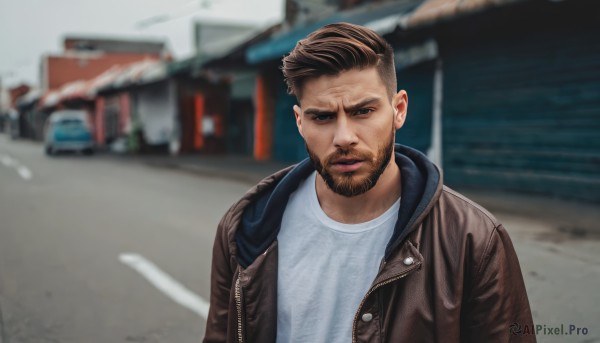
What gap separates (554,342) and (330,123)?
273 cm

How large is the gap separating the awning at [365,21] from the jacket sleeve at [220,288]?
10012 mm

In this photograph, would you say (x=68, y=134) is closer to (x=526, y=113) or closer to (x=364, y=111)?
(x=526, y=113)

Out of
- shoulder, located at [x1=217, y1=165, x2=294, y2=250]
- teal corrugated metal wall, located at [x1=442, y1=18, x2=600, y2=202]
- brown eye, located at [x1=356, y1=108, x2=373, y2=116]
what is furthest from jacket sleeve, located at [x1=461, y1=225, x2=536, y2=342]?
teal corrugated metal wall, located at [x1=442, y1=18, x2=600, y2=202]

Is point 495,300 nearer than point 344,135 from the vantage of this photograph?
Yes

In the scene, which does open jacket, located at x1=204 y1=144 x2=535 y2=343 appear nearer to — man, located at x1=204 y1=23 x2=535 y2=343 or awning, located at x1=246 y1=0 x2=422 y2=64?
man, located at x1=204 y1=23 x2=535 y2=343

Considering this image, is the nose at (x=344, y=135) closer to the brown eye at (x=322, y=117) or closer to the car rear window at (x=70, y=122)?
the brown eye at (x=322, y=117)

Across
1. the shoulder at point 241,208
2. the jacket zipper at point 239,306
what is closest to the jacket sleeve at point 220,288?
the shoulder at point 241,208

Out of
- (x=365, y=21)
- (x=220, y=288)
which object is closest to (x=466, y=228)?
(x=220, y=288)

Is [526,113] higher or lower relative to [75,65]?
lower

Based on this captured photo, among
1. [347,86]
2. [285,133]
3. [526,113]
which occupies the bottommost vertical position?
[285,133]

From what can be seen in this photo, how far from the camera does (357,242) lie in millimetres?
1883

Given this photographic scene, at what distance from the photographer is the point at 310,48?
6.04 feet

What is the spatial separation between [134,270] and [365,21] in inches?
374

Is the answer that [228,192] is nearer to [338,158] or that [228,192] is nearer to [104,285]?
[104,285]
